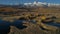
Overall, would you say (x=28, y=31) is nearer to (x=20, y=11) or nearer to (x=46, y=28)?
(x=46, y=28)

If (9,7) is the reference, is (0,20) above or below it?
below

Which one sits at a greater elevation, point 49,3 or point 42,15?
point 49,3

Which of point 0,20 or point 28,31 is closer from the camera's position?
point 28,31

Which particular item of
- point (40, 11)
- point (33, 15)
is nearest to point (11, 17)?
point (33, 15)

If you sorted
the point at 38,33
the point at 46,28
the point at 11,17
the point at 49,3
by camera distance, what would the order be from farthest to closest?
the point at 49,3
the point at 11,17
the point at 46,28
the point at 38,33

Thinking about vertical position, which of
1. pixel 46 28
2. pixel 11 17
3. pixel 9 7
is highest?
pixel 9 7

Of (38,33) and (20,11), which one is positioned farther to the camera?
(20,11)

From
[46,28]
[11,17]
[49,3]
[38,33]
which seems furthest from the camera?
[49,3]

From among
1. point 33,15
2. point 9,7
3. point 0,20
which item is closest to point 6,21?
point 0,20

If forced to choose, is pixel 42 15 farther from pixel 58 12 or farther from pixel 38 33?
pixel 38 33
